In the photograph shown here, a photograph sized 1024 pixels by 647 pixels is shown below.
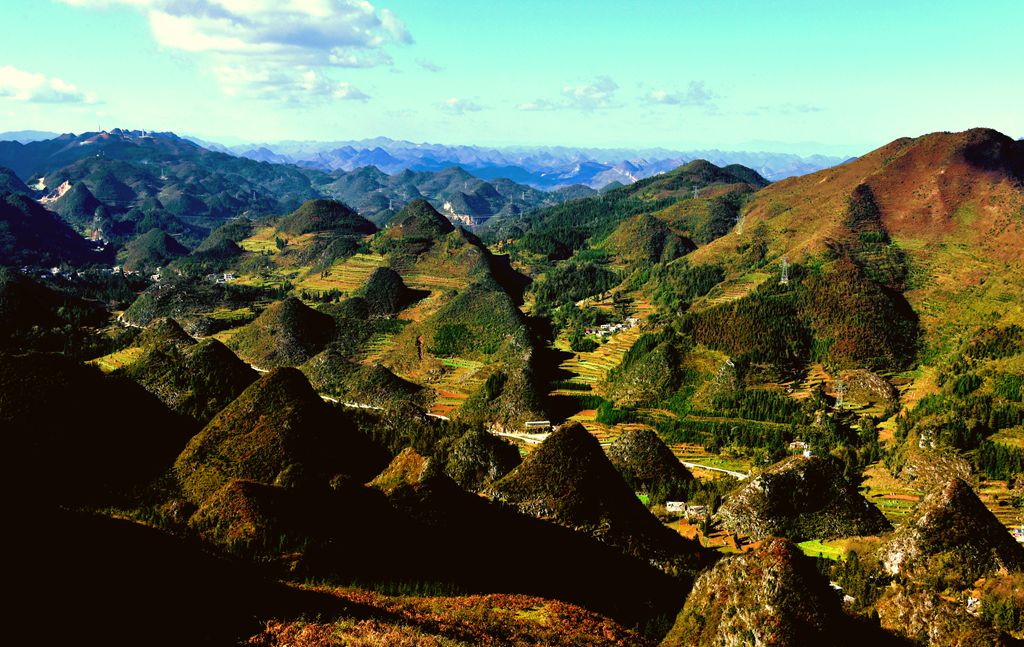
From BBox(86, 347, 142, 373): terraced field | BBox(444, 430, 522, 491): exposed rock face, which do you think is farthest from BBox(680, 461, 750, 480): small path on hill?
BBox(86, 347, 142, 373): terraced field

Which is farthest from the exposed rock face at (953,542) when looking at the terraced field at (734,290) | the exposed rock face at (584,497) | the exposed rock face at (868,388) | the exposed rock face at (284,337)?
the exposed rock face at (284,337)

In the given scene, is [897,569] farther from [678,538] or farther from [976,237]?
[976,237]

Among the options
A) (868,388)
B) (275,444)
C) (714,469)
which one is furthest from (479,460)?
(868,388)

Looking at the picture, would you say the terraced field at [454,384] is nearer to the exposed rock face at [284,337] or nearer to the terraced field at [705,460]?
the exposed rock face at [284,337]

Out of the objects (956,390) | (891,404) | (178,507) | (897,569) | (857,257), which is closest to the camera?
(178,507)

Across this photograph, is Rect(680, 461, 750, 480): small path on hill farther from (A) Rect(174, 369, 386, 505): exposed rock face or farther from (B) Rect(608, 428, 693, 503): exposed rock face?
(A) Rect(174, 369, 386, 505): exposed rock face

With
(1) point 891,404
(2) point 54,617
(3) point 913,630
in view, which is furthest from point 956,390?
(2) point 54,617
